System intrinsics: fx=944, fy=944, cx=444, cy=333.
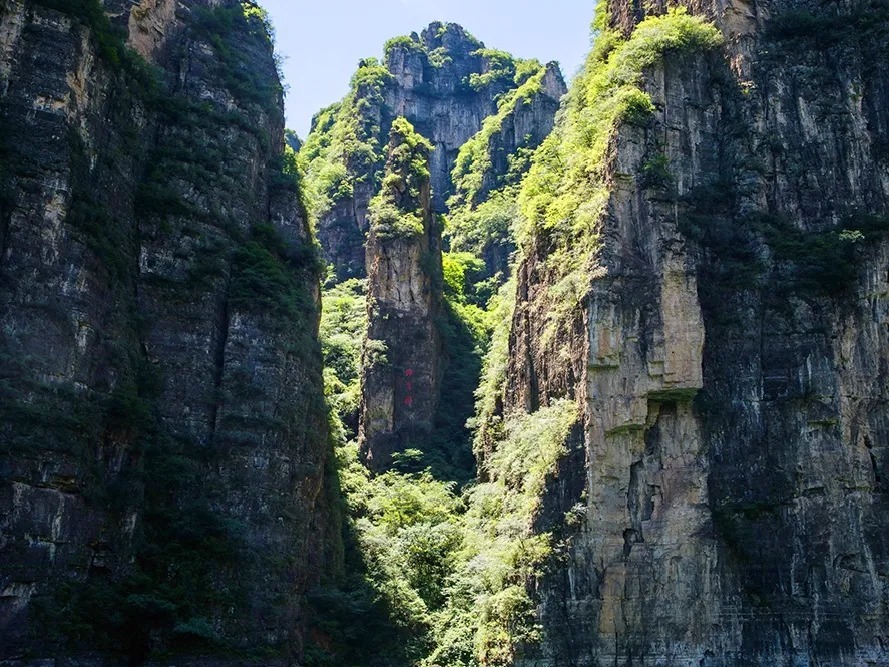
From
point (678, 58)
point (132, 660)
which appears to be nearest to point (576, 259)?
point (678, 58)

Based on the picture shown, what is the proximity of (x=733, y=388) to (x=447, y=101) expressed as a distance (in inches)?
2811

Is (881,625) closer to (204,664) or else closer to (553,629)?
(553,629)

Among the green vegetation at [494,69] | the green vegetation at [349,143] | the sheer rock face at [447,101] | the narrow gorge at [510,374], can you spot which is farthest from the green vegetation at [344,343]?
the green vegetation at [494,69]

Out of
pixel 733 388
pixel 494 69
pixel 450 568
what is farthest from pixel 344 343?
pixel 494 69

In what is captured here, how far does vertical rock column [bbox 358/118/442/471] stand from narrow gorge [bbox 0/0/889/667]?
7.91 meters

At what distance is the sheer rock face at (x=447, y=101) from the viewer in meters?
84.9

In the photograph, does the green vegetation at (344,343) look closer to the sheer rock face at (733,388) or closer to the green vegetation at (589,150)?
the green vegetation at (589,150)

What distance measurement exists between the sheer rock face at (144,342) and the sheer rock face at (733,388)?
391 inches

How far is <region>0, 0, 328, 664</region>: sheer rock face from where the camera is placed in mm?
26750

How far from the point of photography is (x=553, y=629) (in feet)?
105

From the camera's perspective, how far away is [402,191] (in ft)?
185

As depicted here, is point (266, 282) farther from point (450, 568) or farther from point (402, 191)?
point (402, 191)

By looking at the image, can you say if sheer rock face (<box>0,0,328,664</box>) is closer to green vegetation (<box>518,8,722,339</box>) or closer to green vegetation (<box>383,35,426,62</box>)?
green vegetation (<box>518,8,722,339</box>)

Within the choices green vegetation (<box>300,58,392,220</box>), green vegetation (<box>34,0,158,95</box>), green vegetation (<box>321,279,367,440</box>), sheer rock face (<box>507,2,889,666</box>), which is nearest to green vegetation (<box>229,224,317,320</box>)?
green vegetation (<box>34,0,158,95</box>)
